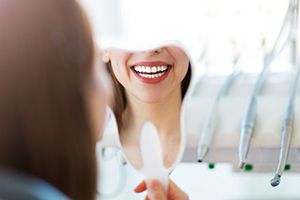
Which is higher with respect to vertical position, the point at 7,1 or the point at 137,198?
the point at 7,1

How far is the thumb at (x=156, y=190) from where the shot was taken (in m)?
0.81

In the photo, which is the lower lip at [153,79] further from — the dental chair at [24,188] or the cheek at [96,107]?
the dental chair at [24,188]

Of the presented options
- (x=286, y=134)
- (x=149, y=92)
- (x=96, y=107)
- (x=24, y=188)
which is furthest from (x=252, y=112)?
(x=24, y=188)

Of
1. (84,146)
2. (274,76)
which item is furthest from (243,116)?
(84,146)

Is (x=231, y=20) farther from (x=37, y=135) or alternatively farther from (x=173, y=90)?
(x=37, y=135)

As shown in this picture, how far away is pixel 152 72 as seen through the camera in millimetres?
788

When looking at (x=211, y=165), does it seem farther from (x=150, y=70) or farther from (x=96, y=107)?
(x=96, y=107)

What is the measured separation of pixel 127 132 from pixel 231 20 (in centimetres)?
28

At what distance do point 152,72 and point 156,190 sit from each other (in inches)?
7.4

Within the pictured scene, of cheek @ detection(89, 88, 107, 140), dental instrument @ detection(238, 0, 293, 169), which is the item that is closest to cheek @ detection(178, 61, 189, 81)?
dental instrument @ detection(238, 0, 293, 169)

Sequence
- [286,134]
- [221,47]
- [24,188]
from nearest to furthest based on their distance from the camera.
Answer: [24,188] → [286,134] → [221,47]

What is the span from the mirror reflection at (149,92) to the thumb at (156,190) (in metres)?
0.03

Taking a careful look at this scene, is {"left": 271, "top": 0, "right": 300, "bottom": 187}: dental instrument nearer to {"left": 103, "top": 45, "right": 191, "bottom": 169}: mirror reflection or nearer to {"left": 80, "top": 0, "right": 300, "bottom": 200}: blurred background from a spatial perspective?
{"left": 80, "top": 0, "right": 300, "bottom": 200}: blurred background

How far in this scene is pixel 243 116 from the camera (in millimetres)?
796
